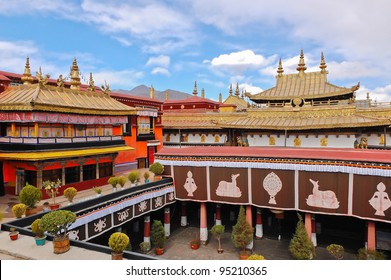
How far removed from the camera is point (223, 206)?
2341 cm

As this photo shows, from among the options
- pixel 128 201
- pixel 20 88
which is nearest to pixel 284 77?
pixel 128 201

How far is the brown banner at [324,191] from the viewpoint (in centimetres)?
1547

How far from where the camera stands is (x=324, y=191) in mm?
15891

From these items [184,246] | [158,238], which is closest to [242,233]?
[184,246]

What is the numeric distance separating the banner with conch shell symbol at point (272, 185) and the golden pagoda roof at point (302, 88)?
13.7 m

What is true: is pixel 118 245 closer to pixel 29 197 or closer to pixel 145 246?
pixel 29 197

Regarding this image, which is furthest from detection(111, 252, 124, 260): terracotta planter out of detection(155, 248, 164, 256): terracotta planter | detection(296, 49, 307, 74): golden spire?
detection(296, 49, 307, 74): golden spire

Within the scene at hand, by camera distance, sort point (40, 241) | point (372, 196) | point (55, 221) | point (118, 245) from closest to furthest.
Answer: point (118, 245) < point (55, 221) < point (40, 241) < point (372, 196)

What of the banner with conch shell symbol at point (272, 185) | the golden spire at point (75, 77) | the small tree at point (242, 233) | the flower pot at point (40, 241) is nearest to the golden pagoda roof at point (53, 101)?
the golden spire at point (75, 77)

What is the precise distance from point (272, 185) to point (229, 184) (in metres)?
2.75

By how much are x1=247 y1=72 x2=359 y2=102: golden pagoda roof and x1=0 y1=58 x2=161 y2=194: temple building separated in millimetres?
14974

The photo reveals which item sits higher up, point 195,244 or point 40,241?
point 40,241

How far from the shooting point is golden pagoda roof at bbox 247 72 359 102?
27.5 m
